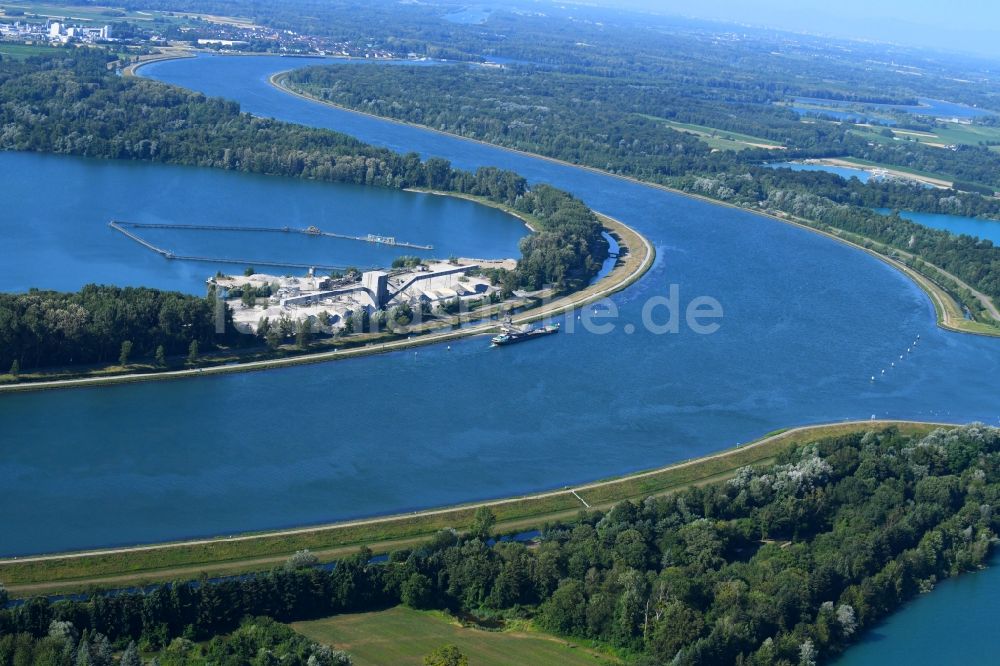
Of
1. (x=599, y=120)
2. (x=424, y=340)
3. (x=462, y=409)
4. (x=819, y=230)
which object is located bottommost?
(x=462, y=409)

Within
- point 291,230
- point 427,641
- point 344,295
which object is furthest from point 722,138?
point 427,641

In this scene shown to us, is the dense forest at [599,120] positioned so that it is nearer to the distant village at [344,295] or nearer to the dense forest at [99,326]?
the distant village at [344,295]

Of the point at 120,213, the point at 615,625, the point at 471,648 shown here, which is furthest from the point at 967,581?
the point at 120,213

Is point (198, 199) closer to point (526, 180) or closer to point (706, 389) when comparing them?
point (526, 180)

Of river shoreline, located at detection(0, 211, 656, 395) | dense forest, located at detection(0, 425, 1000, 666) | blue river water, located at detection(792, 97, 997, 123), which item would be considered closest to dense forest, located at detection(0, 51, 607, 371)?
river shoreline, located at detection(0, 211, 656, 395)

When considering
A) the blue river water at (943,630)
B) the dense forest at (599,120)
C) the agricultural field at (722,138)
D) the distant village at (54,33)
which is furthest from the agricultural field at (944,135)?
the blue river water at (943,630)

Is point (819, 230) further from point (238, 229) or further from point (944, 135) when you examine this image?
point (944, 135)
